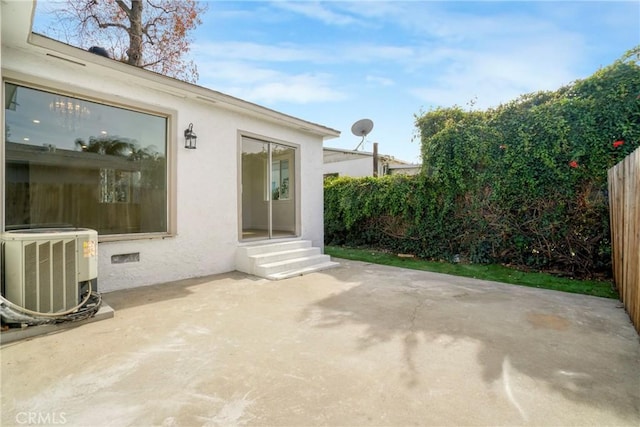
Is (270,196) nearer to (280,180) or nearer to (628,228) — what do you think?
(280,180)

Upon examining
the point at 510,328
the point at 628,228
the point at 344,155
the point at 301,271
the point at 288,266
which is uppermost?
the point at 344,155

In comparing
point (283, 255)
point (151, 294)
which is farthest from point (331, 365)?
point (283, 255)

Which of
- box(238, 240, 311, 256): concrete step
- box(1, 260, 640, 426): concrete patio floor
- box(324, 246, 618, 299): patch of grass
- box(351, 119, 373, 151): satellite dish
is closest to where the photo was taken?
box(1, 260, 640, 426): concrete patio floor

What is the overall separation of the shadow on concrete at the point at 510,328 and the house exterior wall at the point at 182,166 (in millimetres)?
2785

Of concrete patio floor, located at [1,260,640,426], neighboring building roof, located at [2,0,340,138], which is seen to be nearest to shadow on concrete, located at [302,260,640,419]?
concrete patio floor, located at [1,260,640,426]

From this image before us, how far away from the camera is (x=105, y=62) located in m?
4.24

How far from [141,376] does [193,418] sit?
2.48 ft

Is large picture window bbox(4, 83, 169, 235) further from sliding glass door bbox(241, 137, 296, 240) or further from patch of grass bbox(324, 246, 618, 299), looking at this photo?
patch of grass bbox(324, 246, 618, 299)

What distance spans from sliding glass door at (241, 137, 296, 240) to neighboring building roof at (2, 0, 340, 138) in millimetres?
724

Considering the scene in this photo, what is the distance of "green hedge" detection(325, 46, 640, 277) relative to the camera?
5.45 meters

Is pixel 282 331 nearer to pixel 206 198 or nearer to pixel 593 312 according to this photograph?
pixel 206 198

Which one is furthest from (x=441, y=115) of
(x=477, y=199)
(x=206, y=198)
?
(x=206, y=198)

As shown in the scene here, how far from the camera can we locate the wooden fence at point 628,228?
3.21 metres

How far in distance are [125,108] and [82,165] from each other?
3.69 feet
